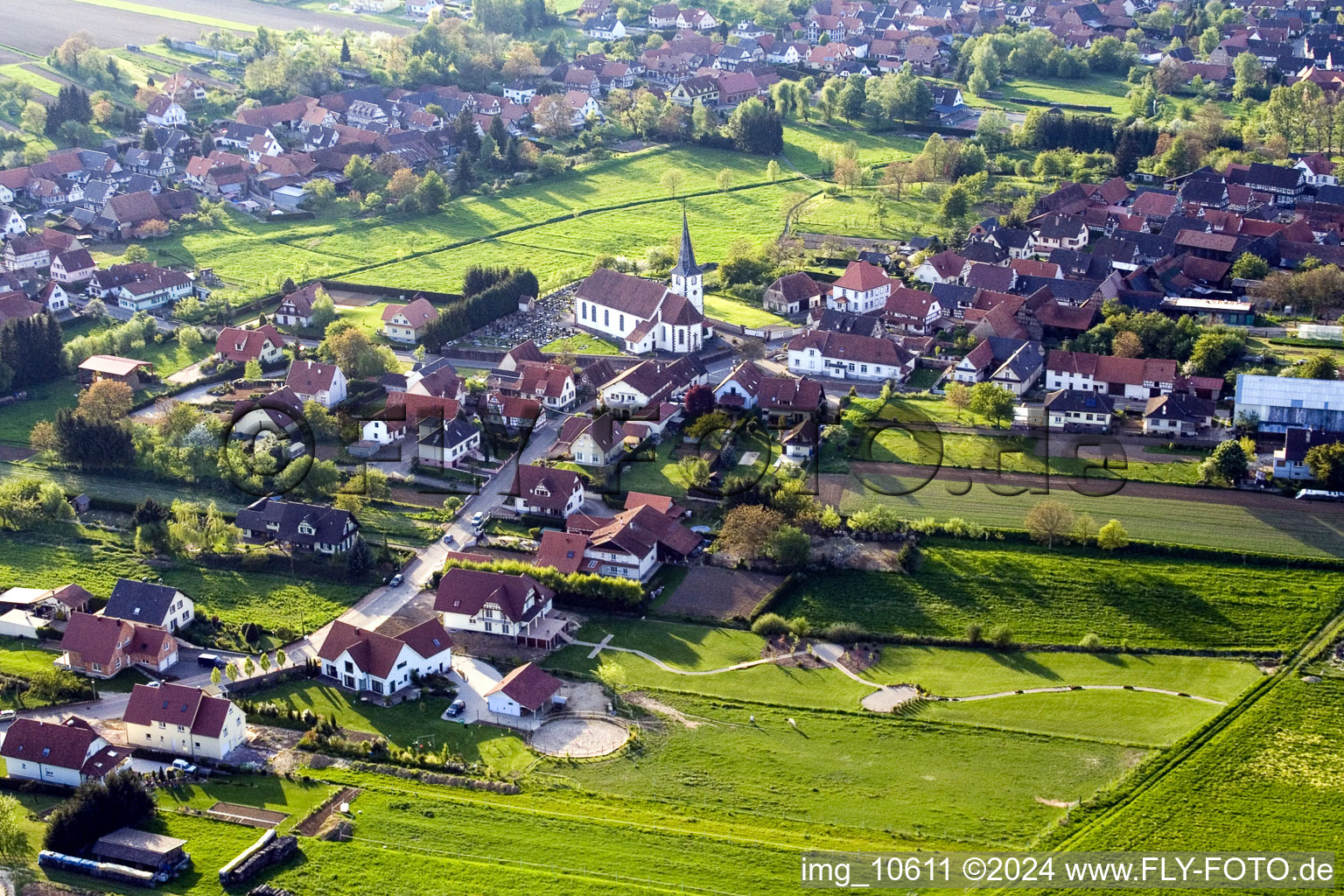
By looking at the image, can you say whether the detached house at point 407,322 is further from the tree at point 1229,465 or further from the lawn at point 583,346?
the tree at point 1229,465

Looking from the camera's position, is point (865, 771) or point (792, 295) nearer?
point (865, 771)

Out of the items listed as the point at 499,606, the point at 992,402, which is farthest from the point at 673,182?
the point at 499,606

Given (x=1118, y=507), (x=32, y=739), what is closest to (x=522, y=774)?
(x=32, y=739)

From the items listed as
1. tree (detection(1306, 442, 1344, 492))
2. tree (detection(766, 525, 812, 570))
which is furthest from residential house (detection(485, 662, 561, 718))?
tree (detection(1306, 442, 1344, 492))

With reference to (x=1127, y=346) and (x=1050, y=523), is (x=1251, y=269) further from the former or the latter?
(x=1050, y=523)

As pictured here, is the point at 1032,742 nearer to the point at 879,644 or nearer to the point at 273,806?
the point at 879,644

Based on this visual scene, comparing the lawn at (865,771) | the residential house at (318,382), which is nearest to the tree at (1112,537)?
the lawn at (865,771)

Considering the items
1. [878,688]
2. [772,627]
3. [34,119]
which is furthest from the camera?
[34,119]
